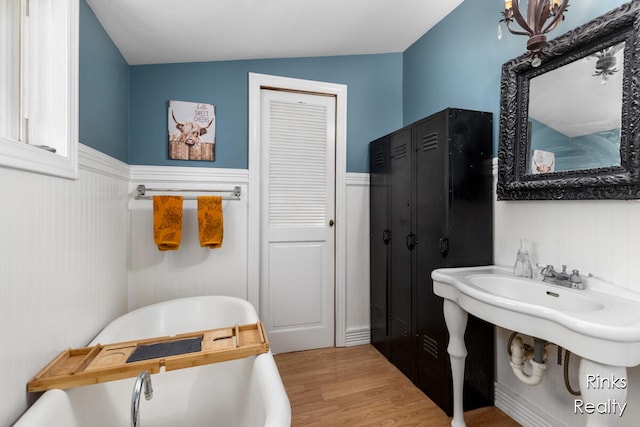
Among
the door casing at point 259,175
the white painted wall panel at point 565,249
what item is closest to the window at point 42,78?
the door casing at point 259,175

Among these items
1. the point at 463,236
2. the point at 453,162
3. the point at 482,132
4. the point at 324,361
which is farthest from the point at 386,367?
the point at 482,132

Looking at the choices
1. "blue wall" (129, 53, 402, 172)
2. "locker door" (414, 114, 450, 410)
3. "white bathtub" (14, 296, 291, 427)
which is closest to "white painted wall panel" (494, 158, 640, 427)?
"locker door" (414, 114, 450, 410)

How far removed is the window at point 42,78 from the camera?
102cm

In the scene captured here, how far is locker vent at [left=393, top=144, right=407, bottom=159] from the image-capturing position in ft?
6.73

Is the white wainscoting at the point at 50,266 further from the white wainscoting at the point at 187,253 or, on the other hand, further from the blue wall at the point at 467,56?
the blue wall at the point at 467,56

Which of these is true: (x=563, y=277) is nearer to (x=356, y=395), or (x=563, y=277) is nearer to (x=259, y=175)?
(x=356, y=395)

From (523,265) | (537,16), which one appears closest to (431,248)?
(523,265)

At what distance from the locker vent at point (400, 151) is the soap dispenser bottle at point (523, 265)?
3.00ft

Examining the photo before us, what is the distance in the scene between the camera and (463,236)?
1677mm

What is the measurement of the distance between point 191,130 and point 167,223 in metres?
0.70

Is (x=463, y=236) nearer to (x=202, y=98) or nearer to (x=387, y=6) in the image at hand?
(x=387, y=6)

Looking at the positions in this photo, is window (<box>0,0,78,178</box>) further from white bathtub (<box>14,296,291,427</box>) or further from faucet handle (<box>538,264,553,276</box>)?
faucet handle (<box>538,264,553,276</box>)

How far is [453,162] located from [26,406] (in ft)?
6.56

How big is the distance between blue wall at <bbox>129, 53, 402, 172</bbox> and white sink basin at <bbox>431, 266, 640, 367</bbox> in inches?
54.0
